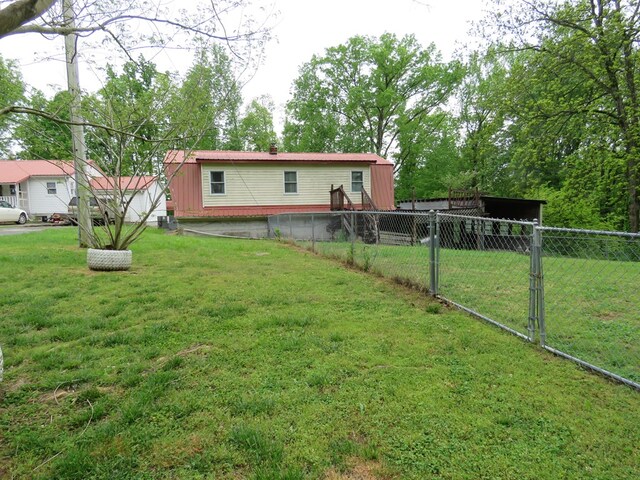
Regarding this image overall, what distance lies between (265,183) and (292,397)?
13.8 metres

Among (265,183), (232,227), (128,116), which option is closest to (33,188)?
(232,227)

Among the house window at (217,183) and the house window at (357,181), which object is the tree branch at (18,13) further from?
the house window at (357,181)

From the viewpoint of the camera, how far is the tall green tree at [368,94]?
26297 mm

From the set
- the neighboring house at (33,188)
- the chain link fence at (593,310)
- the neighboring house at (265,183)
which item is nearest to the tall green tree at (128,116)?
the chain link fence at (593,310)

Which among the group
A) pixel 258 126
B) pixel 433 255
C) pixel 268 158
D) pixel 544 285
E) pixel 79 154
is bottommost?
pixel 544 285

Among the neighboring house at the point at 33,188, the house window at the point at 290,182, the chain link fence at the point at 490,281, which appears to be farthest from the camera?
the neighboring house at the point at 33,188

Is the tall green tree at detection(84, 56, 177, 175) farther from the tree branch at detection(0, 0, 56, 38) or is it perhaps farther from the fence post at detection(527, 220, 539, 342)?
the fence post at detection(527, 220, 539, 342)

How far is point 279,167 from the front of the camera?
1564 centimetres

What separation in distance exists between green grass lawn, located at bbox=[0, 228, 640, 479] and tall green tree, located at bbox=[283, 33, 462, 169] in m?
24.7

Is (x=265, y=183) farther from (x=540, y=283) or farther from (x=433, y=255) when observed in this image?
(x=540, y=283)

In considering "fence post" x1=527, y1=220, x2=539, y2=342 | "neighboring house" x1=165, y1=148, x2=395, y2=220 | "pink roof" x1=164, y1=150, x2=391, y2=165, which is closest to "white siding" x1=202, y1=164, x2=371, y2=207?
"neighboring house" x1=165, y1=148, x2=395, y2=220

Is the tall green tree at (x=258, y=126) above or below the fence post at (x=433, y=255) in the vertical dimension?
above

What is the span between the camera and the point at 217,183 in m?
14.8

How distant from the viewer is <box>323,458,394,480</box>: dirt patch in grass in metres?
1.66
